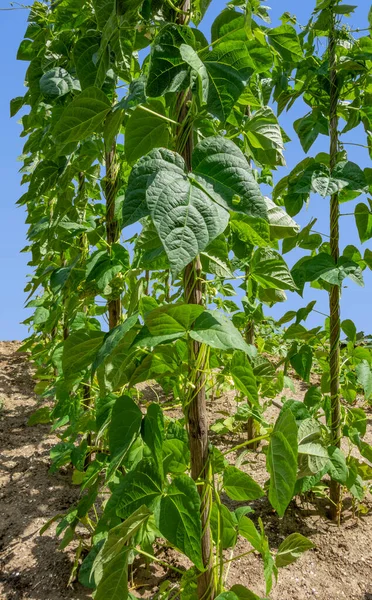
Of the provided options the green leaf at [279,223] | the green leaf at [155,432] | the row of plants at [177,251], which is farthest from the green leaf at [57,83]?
the green leaf at [155,432]

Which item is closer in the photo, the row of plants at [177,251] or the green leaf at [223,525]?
the row of plants at [177,251]

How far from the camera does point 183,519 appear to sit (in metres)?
0.87

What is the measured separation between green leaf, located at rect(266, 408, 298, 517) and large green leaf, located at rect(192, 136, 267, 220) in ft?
1.27

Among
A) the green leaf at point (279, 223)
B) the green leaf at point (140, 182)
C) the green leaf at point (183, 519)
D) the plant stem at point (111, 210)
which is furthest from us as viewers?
the plant stem at point (111, 210)

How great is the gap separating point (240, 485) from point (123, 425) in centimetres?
27

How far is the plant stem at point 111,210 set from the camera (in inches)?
65.1

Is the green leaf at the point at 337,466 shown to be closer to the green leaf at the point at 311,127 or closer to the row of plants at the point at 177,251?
the row of plants at the point at 177,251

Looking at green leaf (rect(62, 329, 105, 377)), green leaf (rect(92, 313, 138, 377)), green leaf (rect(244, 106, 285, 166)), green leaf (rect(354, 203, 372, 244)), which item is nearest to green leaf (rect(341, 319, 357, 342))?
green leaf (rect(354, 203, 372, 244))

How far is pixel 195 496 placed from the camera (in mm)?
878

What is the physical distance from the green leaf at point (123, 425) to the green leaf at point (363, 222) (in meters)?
1.31

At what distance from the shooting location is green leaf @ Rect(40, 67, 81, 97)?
55.0 inches

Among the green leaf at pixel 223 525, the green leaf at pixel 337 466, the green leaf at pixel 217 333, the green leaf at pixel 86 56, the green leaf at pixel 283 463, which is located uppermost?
the green leaf at pixel 86 56

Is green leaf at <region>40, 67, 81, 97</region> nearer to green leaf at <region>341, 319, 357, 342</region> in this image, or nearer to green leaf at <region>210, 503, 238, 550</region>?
green leaf at <region>210, 503, 238, 550</region>

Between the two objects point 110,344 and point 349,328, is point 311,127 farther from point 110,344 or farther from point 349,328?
point 110,344
